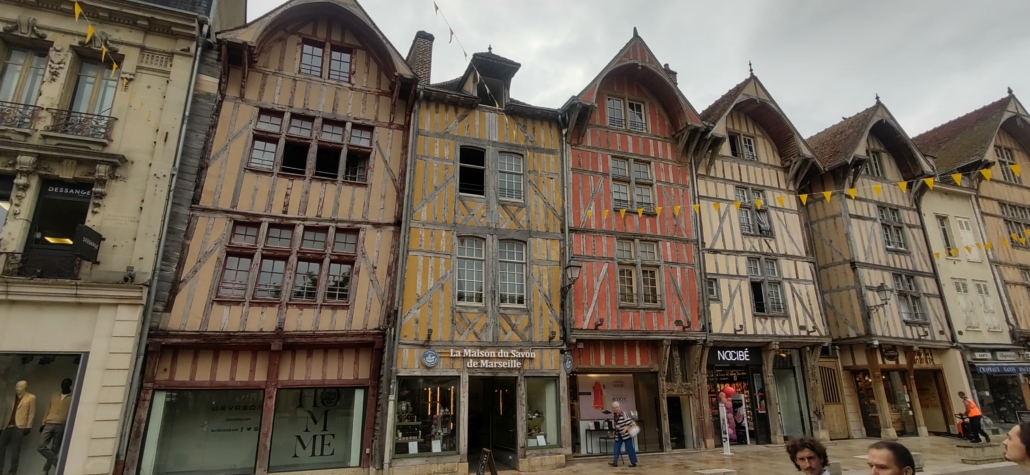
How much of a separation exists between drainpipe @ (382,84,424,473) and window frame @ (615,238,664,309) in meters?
5.38

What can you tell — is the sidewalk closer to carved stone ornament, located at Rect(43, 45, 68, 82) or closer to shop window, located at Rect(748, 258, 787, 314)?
shop window, located at Rect(748, 258, 787, 314)

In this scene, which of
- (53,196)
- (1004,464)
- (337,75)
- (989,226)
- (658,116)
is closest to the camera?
(53,196)

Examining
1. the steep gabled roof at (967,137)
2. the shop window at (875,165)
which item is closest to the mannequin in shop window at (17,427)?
the shop window at (875,165)

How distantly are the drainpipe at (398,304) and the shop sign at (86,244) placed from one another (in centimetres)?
518

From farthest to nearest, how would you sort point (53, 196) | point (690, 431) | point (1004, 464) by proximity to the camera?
point (690, 431) < point (1004, 464) < point (53, 196)

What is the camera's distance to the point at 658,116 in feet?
48.4

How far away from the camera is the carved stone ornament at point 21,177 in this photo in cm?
886

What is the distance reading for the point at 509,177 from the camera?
12.5 m

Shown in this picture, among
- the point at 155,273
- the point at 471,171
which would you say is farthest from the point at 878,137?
the point at 155,273

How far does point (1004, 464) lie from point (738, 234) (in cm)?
737

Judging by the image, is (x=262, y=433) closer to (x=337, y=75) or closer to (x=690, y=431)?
(x=337, y=75)

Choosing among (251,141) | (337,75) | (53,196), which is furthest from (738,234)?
(53,196)

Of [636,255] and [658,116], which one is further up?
[658,116]

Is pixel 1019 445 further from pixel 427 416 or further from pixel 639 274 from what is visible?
pixel 639 274
